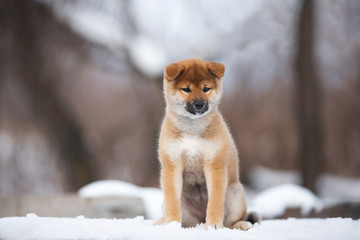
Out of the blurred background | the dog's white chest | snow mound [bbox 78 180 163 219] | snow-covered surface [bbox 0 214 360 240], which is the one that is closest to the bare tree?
the blurred background

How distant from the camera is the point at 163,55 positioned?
9.89 meters

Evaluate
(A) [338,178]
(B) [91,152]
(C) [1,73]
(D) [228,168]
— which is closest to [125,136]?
(B) [91,152]

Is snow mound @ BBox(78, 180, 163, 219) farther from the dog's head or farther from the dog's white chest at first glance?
the dog's head

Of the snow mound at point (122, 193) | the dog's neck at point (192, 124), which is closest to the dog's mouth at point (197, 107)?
the dog's neck at point (192, 124)

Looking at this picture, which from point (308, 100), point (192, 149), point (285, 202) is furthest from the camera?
point (308, 100)

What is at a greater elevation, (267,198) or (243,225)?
(267,198)

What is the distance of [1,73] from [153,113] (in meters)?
3.60

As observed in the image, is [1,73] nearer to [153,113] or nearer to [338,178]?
[153,113]

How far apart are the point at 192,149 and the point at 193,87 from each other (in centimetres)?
48

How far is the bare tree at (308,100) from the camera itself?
8672 millimetres

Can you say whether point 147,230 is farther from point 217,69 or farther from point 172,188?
point 217,69

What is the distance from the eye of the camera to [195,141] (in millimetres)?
3299

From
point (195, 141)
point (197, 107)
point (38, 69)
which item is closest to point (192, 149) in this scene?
point (195, 141)

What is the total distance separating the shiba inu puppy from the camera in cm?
325
